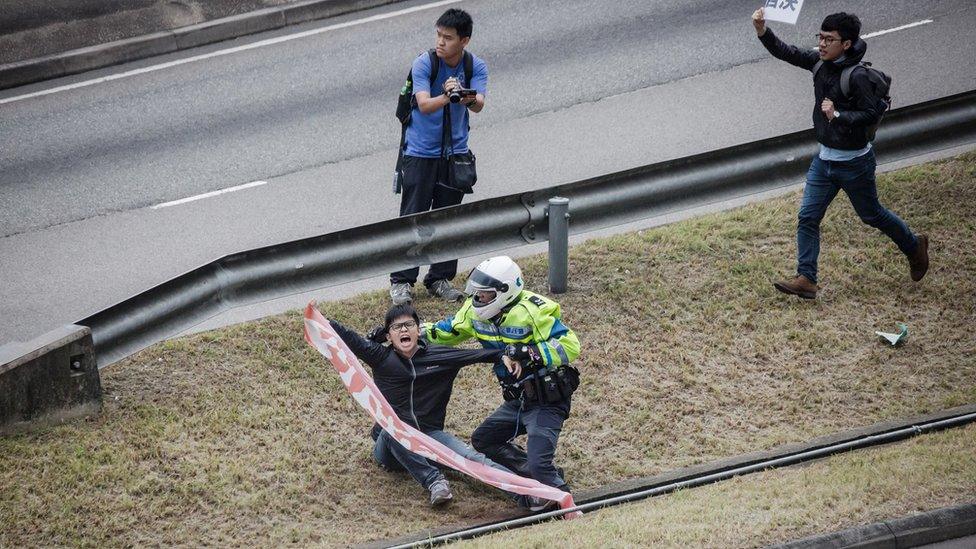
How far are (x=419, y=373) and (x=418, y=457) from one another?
0.52m

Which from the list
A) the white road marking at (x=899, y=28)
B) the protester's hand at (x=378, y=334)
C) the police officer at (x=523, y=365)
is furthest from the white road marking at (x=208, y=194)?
the white road marking at (x=899, y=28)

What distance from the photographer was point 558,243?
28.6ft

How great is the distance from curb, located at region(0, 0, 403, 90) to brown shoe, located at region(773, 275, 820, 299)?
8.85 meters

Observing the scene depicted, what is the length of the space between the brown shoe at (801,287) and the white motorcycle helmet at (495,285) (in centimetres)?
240

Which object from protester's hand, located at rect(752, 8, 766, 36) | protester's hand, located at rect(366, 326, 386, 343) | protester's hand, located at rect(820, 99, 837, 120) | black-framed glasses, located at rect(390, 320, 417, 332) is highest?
protester's hand, located at rect(752, 8, 766, 36)

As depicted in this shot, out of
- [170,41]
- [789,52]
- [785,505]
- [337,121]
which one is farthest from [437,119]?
[170,41]

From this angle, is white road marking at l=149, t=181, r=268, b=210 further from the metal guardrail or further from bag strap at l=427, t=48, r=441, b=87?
the metal guardrail

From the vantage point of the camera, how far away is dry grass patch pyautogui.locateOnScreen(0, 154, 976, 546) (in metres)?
6.85

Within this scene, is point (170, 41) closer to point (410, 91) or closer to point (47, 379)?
point (410, 91)

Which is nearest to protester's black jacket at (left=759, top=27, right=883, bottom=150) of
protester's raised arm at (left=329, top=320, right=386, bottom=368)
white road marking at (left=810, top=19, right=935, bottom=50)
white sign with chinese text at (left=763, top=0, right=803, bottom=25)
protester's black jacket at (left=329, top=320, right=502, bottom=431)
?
white sign with chinese text at (left=763, top=0, right=803, bottom=25)

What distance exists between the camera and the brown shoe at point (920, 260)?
8.72m

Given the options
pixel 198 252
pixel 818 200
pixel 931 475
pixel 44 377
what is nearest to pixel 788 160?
pixel 818 200

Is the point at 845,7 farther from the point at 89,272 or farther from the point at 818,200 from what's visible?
the point at 89,272

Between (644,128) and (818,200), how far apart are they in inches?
138
